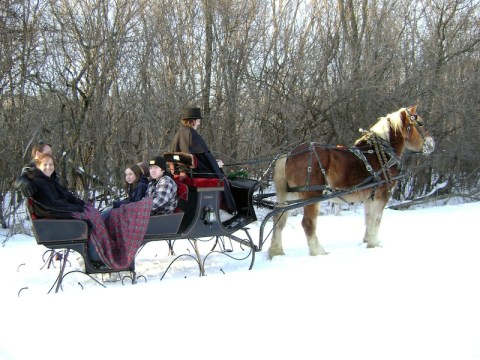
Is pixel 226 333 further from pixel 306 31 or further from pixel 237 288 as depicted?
pixel 306 31

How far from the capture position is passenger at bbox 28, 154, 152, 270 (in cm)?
423

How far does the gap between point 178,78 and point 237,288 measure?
6.71 m

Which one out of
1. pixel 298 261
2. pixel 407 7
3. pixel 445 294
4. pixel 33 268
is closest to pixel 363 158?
pixel 298 261

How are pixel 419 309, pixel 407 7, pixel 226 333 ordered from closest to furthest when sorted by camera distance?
pixel 226 333
pixel 419 309
pixel 407 7

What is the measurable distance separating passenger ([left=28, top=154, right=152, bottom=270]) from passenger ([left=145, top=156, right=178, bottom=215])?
0.16 metres

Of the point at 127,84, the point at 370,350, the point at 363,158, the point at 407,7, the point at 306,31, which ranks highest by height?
the point at 407,7

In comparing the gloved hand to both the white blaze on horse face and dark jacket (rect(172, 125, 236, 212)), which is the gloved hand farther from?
the white blaze on horse face

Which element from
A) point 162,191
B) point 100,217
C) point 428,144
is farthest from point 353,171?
point 100,217

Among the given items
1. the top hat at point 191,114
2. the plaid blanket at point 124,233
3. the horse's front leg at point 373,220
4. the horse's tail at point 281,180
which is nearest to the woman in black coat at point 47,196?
the plaid blanket at point 124,233

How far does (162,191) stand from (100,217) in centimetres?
63

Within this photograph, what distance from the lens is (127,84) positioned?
31.6ft

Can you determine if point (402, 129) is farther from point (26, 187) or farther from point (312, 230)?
point (26, 187)

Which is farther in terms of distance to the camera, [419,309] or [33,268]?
[33,268]

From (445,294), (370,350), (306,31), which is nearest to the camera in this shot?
(370,350)
